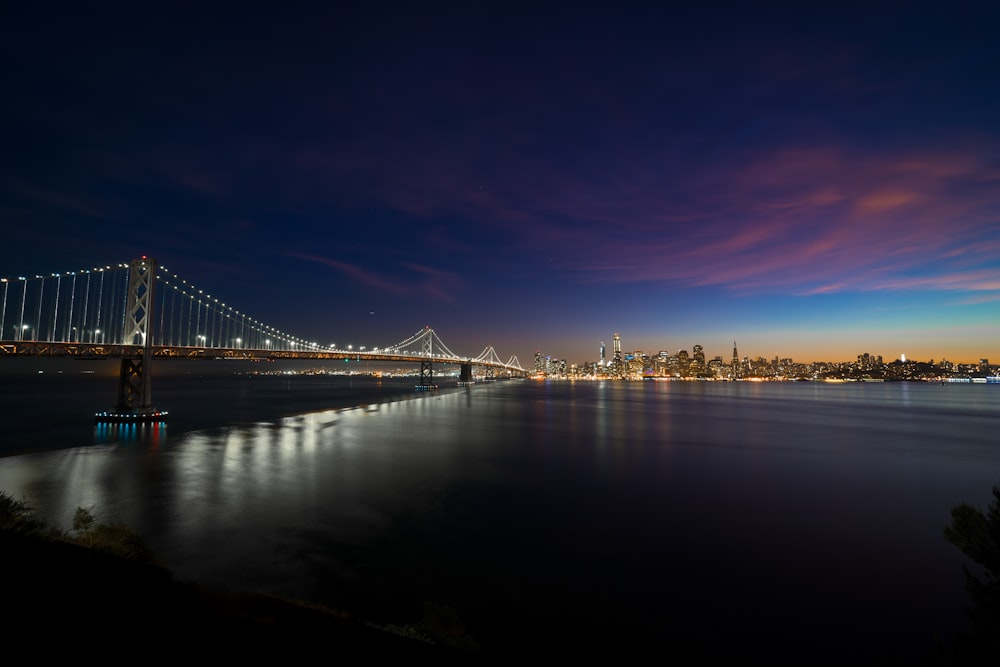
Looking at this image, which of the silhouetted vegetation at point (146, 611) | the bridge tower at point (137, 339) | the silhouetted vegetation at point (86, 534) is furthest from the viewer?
the bridge tower at point (137, 339)

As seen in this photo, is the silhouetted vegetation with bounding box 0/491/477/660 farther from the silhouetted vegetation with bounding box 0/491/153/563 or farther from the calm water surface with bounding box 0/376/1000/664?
the calm water surface with bounding box 0/376/1000/664

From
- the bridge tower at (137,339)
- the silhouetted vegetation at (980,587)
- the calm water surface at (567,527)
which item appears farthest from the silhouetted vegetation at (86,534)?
the bridge tower at (137,339)

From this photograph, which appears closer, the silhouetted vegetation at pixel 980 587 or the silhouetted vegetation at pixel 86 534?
the silhouetted vegetation at pixel 980 587

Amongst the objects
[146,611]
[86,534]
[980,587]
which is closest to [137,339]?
[86,534]

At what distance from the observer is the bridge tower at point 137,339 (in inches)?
1729

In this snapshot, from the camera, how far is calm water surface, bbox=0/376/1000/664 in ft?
36.3

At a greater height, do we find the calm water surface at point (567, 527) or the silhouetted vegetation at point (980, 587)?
the silhouetted vegetation at point (980, 587)

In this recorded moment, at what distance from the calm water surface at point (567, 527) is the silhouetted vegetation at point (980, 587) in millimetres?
3447

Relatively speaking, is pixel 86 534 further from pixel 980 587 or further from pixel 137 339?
pixel 137 339

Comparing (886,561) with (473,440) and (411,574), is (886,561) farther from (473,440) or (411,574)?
(473,440)

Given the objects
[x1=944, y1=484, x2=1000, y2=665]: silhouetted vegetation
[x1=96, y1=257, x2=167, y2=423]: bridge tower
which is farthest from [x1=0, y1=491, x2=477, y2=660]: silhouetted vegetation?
[x1=96, y1=257, x2=167, y2=423]: bridge tower

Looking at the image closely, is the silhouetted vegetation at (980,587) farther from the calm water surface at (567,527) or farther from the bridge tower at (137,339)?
the bridge tower at (137,339)

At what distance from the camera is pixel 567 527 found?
1730 cm

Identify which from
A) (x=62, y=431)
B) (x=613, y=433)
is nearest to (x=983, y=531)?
(x=613, y=433)
